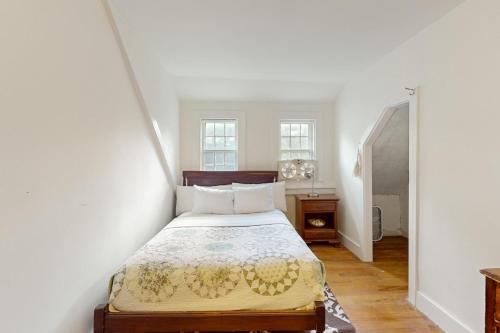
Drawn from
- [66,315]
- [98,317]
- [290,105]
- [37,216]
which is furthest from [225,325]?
[290,105]

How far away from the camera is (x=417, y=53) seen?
2.38 metres

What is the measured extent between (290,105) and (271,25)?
7.16 feet

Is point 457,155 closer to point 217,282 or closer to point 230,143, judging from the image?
point 217,282

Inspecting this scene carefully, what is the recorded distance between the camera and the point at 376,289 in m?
2.69

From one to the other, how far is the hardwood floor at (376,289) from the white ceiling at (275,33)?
7.80 feet

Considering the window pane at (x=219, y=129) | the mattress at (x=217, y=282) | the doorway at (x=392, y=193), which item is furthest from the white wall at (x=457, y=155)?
the window pane at (x=219, y=129)

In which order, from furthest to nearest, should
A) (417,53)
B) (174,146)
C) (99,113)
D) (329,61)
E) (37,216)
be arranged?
(174,146)
(329,61)
(417,53)
(99,113)
(37,216)

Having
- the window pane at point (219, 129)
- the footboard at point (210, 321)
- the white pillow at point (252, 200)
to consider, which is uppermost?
the window pane at point (219, 129)

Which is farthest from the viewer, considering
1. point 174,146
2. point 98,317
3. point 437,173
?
point 174,146

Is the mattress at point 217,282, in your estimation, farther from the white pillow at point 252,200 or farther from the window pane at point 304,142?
the window pane at point 304,142

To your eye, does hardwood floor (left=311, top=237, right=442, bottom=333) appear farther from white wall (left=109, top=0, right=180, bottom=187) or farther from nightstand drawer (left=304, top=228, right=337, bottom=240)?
white wall (left=109, top=0, right=180, bottom=187)

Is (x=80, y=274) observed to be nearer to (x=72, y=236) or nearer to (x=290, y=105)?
(x=72, y=236)

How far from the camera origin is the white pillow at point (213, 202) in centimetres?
346

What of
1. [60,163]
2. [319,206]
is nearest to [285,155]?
[319,206]
